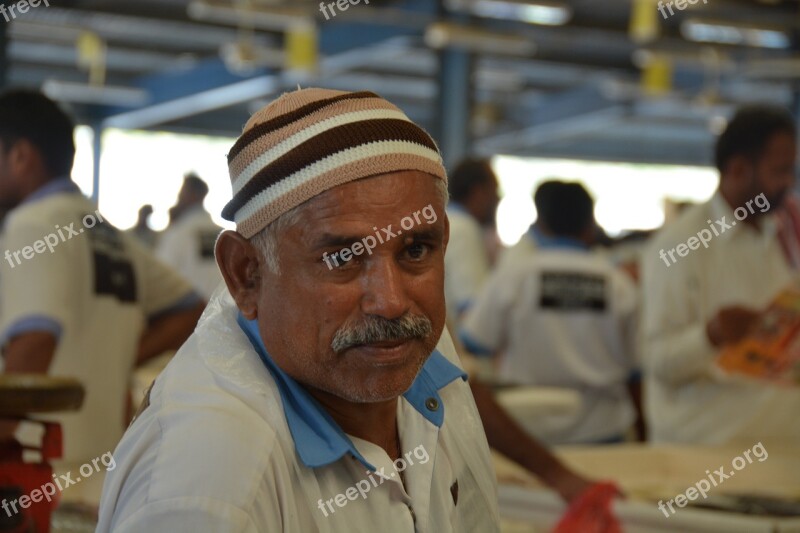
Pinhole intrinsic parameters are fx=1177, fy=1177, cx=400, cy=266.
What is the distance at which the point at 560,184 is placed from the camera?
15.5 feet

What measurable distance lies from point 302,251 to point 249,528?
0.32 metres

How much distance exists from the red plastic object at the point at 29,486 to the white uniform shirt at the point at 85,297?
26.8 inches

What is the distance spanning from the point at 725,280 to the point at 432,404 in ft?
7.23

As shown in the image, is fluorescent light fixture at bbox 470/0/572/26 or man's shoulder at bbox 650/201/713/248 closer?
man's shoulder at bbox 650/201/713/248

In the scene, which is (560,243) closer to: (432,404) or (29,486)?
(29,486)

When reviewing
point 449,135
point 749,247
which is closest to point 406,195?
point 749,247

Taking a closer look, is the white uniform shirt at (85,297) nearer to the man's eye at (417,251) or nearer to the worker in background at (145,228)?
the man's eye at (417,251)

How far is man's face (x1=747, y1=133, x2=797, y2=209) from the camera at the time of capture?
3357 millimetres

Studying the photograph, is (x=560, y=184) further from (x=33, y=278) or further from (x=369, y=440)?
(x=369, y=440)

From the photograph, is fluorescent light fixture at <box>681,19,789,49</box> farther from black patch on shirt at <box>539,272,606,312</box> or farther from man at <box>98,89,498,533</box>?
man at <box>98,89,498,533</box>

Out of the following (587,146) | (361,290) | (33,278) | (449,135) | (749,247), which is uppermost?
(361,290)

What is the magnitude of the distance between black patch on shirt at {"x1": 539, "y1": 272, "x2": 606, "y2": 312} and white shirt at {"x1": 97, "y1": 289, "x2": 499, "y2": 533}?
2990 millimetres

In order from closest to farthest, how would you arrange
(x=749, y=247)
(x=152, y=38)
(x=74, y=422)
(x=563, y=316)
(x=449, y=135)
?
1. (x=74, y=422)
2. (x=749, y=247)
3. (x=563, y=316)
4. (x=449, y=135)
5. (x=152, y=38)

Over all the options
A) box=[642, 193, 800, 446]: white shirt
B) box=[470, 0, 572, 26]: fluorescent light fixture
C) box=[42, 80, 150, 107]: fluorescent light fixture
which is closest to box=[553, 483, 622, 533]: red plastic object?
box=[642, 193, 800, 446]: white shirt
